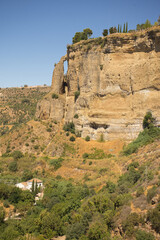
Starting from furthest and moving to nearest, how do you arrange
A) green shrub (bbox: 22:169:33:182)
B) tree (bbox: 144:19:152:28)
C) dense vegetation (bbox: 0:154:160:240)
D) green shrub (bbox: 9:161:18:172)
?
tree (bbox: 144:19:152:28)
green shrub (bbox: 9:161:18:172)
green shrub (bbox: 22:169:33:182)
dense vegetation (bbox: 0:154:160:240)

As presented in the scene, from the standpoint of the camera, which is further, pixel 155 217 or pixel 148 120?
pixel 148 120

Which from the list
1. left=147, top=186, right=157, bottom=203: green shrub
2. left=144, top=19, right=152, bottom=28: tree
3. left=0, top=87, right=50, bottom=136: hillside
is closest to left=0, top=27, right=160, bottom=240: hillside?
left=147, top=186, right=157, bottom=203: green shrub

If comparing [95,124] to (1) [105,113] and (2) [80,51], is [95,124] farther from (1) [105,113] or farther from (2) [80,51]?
(2) [80,51]

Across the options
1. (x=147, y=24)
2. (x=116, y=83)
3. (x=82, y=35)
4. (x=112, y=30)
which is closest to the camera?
(x=116, y=83)

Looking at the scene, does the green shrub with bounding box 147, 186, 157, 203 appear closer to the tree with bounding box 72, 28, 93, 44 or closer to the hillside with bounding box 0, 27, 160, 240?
the hillside with bounding box 0, 27, 160, 240

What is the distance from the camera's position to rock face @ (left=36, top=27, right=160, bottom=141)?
96.2 feet

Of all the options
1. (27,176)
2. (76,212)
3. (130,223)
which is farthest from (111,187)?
(27,176)

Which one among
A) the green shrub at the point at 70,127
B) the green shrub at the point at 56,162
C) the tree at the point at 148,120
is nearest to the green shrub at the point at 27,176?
the green shrub at the point at 56,162

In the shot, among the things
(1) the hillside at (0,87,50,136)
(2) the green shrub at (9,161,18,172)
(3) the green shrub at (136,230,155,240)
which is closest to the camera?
(3) the green shrub at (136,230,155,240)

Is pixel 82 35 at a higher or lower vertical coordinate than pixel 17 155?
higher

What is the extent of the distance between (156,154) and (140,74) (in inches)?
463

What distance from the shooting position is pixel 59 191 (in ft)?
73.4

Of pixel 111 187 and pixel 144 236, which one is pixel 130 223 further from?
pixel 111 187

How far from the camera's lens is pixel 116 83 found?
31.3m
